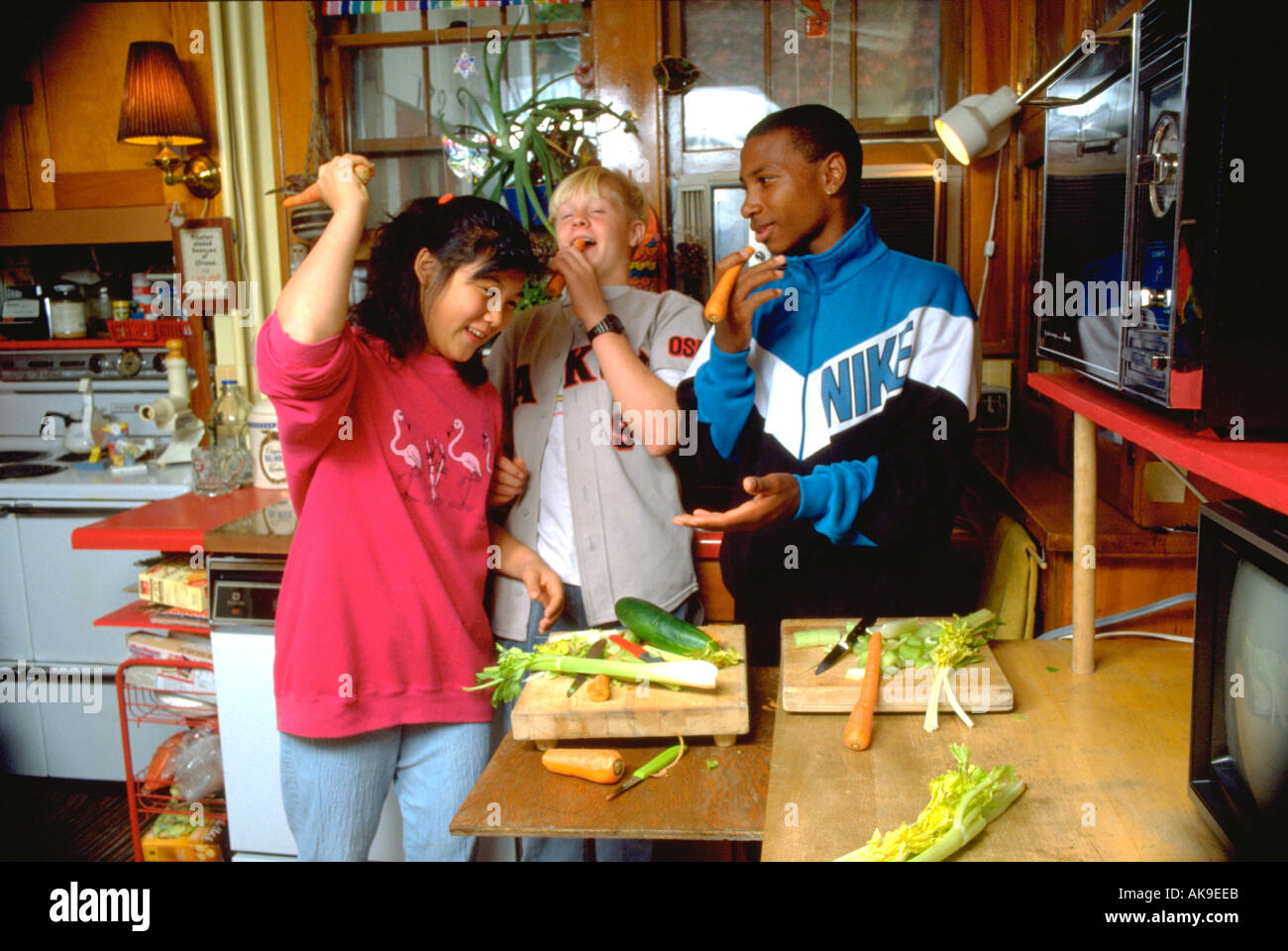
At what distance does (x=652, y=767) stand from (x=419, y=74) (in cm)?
268

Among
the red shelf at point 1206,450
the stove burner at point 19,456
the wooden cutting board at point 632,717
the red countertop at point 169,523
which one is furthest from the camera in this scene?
the stove burner at point 19,456

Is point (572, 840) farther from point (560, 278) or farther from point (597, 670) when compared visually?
point (560, 278)

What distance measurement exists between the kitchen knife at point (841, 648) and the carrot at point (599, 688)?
29cm

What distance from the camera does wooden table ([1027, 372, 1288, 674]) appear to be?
0.85 meters

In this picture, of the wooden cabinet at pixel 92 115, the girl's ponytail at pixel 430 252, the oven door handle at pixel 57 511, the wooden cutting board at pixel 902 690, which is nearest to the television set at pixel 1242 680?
the wooden cutting board at pixel 902 690

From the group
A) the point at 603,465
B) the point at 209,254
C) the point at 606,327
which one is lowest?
the point at 603,465

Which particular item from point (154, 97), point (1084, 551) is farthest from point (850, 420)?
point (154, 97)

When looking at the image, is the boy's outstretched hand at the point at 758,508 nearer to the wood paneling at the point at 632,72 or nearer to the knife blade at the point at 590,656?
the knife blade at the point at 590,656

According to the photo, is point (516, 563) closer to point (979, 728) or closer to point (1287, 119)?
point (979, 728)

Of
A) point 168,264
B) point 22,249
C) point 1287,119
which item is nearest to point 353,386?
point 1287,119

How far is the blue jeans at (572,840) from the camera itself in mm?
1819

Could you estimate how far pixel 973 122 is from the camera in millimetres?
2648
